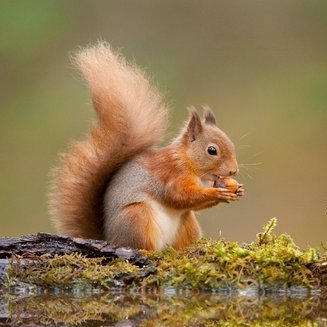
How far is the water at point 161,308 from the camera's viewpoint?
4047 mm

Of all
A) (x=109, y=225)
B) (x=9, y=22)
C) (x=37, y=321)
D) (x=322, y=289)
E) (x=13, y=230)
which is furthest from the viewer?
(x=9, y=22)

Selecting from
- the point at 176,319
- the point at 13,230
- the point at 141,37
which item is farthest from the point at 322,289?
the point at 141,37

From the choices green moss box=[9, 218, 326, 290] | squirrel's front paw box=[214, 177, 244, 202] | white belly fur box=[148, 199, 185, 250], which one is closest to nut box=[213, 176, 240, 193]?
squirrel's front paw box=[214, 177, 244, 202]

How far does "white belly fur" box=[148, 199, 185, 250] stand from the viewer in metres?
5.11

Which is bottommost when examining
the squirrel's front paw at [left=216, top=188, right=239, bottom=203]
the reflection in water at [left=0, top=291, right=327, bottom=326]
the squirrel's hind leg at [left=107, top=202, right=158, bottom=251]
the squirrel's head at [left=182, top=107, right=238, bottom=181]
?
the reflection in water at [left=0, top=291, right=327, bottom=326]

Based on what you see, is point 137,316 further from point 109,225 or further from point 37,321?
point 109,225

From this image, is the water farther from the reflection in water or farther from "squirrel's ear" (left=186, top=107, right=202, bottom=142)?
"squirrel's ear" (left=186, top=107, right=202, bottom=142)

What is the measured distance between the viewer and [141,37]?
13.0m

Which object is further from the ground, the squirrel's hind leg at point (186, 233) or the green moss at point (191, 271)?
the squirrel's hind leg at point (186, 233)

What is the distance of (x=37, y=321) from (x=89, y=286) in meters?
0.60

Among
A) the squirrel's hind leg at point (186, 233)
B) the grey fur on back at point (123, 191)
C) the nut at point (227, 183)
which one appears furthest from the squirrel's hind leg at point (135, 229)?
the nut at point (227, 183)

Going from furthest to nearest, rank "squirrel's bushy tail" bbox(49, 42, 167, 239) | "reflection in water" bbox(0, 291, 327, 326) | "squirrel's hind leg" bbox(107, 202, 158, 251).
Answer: "squirrel's bushy tail" bbox(49, 42, 167, 239) → "squirrel's hind leg" bbox(107, 202, 158, 251) → "reflection in water" bbox(0, 291, 327, 326)

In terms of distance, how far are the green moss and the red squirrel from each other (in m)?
0.44

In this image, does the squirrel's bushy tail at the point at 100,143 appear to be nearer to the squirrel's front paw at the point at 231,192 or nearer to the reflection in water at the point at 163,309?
the squirrel's front paw at the point at 231,192
